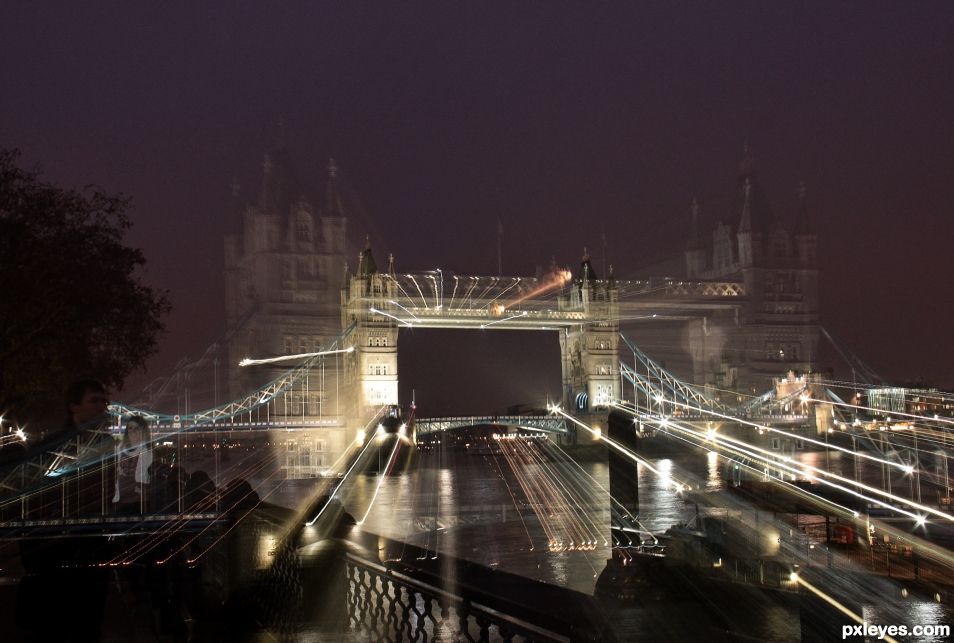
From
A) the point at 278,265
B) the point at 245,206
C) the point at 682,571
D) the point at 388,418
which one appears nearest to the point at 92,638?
the point at 682,571

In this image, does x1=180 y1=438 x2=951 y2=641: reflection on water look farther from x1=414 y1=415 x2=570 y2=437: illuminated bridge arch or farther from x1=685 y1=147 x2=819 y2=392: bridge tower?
x1=685 y1=147 x2=819 y2=392: bridge tower

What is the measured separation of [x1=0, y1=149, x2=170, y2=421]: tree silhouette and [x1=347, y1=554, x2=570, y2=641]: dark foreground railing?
38.3ft

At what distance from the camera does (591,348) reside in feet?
151

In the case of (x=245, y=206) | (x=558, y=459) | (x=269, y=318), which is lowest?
(x=558, y=459)

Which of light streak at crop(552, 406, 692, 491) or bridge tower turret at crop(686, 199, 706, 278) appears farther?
A: bridge tower turret at crop(686, 199, 706, 278)

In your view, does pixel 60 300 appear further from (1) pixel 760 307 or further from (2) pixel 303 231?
(1) pixel 760 307

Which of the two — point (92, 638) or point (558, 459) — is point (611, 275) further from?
point (92, 638)

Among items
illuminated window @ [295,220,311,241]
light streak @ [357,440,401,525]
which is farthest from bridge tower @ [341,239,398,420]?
illuminated window @ [295,220,311,241]

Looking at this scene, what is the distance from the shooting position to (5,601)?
Result: 554 cm

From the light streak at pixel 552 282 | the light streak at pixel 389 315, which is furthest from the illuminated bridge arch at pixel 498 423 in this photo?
the light streak at pixel 552 282

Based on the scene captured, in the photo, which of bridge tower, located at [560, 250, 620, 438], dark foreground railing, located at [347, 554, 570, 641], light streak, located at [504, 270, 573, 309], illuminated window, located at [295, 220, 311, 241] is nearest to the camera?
dark foreground railing, located at [347, 554, 570, 641]

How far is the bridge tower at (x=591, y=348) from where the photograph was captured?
45.9m

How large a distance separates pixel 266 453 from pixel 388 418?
5299mm

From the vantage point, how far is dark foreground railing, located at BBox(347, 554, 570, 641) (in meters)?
3.77
